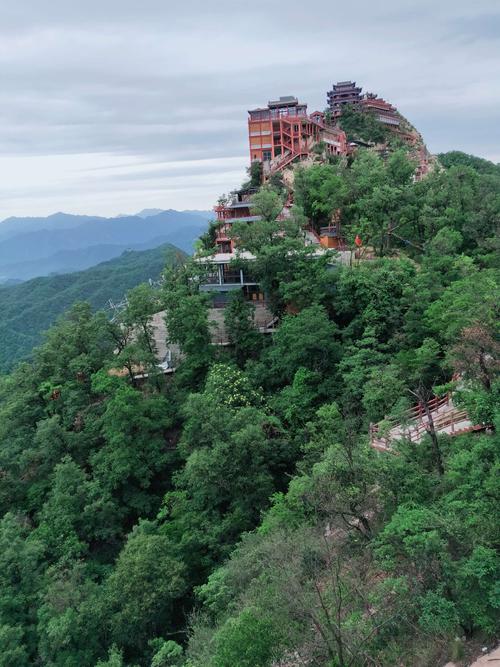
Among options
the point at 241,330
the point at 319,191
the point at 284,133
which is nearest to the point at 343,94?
the point at 284,133

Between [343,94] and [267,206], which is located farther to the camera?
[343,94]

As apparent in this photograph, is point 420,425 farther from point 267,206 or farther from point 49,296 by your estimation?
point 49,296

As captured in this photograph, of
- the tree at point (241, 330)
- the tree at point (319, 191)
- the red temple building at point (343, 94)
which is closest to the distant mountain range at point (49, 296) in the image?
the red temple building at point (343, 94)

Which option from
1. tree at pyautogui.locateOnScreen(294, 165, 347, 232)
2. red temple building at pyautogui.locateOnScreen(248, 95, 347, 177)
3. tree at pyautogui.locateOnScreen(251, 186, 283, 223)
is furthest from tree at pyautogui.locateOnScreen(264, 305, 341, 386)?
red temple building at pyautogui.locateOnScreen(248, 95, 347, 177)

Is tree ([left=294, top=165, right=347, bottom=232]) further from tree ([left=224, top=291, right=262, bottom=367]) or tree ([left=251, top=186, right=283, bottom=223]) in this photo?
tree ([left=224, top=291, right=262, bottom=367])

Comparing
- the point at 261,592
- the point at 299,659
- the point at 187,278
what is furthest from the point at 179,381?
the point at 299,659

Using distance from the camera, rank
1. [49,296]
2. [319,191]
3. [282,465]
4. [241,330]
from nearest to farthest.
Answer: [282,465]
[241,330]
[319,191]
[49,296]

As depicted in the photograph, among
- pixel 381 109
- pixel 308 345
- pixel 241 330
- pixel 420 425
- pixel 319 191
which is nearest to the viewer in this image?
pixel 420 425
